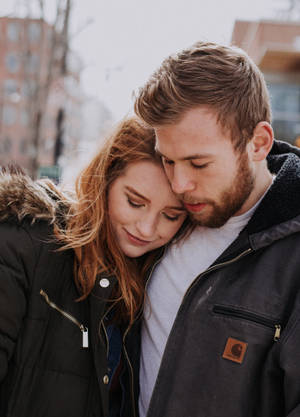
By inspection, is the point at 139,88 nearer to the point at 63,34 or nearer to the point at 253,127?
the point at 253,127

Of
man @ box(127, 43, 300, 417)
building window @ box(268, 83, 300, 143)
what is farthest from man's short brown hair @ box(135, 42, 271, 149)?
building window @ box(268, 83, 300, 143)

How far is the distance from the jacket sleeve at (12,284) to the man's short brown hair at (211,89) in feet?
2.99

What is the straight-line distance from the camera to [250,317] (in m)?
1.83

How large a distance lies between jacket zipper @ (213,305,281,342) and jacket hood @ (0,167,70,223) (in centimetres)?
96

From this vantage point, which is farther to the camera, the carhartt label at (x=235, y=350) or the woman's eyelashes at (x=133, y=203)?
the woman's eyelashes at (x=133, y=203)

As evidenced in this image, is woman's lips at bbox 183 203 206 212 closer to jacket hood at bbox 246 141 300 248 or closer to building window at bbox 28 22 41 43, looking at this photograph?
jacket hood at bbox 246 141 300 248

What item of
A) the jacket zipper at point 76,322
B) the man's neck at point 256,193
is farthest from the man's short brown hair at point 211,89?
the jacket zipper at point 76,322

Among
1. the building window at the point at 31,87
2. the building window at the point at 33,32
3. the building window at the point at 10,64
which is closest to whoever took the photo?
the building window at the point at 33,32

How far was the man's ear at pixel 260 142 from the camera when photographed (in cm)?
212

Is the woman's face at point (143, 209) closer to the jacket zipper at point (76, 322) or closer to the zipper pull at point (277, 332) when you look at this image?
the jacket zipper at point (76, 322)

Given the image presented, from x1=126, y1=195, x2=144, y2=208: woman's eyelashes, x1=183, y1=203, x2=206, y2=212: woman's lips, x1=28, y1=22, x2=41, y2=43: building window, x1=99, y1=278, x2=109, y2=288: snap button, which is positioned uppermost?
x1=28, y1=22, x2=41, y2=43: building window

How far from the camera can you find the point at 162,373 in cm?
202

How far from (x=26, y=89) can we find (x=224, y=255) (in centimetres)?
Result: 842

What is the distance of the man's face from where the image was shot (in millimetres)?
2008
